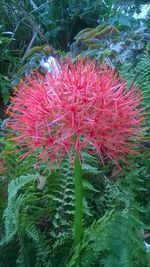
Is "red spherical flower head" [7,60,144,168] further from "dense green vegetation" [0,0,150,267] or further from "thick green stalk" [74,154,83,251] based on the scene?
"dense green vegetation" [0,0,150,267]

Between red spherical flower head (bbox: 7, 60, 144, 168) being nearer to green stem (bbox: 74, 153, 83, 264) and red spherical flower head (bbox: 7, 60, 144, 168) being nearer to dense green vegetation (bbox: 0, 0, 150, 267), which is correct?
green stem (bbox: 74, 153, 83, 264)

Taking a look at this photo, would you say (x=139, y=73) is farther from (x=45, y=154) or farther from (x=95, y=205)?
(x=45, y=154)

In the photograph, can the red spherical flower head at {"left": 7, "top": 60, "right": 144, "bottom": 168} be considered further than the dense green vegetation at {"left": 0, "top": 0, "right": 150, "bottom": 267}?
No

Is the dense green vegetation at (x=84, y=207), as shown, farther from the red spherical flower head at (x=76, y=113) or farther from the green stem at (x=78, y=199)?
the red spherical flower head at (x=76, y=113)

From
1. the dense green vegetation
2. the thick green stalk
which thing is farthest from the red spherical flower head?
the dense green vegetation

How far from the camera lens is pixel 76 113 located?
1.00 metres

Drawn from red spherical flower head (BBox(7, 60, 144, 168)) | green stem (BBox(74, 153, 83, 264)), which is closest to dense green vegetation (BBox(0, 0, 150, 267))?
green stem (BBox(74, 153, 83, 264))

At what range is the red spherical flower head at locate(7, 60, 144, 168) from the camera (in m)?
1.01

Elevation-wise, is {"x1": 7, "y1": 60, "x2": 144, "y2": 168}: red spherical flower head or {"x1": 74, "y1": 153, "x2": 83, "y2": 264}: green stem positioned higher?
{"x1": 7, "y1": 60, "x2": 144, "y2": 168}: red spherical flower head

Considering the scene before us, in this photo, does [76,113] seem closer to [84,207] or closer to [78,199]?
[78,199]

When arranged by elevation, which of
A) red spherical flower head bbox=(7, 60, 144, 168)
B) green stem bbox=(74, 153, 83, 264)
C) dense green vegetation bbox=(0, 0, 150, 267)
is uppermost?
red spherical flower head bbox=(7, 60, 144, 168)

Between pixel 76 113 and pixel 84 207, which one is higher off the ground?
pixel 76 113

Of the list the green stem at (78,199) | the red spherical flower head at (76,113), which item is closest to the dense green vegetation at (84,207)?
the green stem at (78,199)

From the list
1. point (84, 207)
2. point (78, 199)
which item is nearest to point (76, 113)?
point (78, 199)
